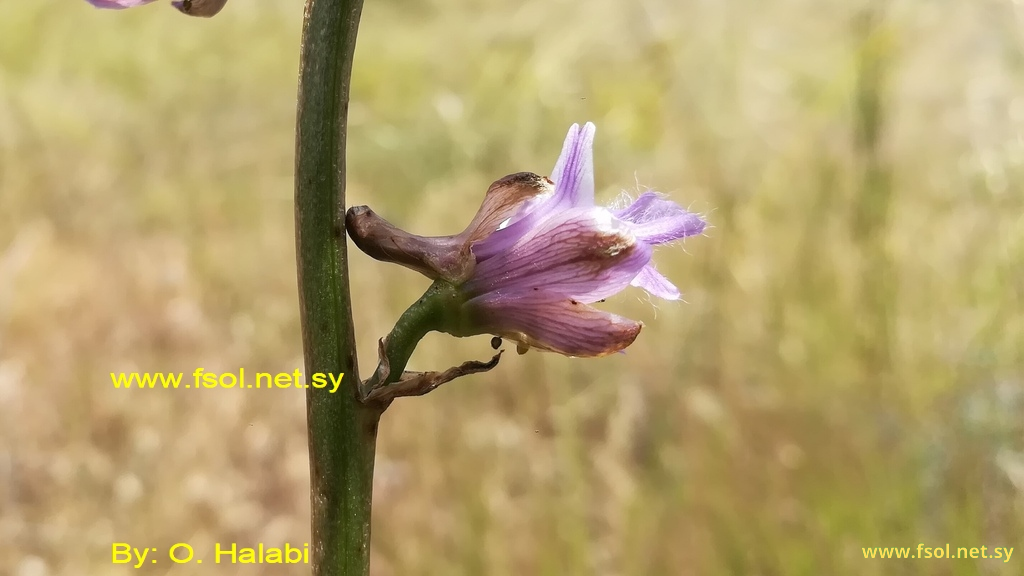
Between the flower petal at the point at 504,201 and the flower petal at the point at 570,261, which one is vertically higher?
the flower petal at the point at 504,201

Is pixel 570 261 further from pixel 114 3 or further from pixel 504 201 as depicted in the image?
pixel 114 3

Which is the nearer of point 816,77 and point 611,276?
point 611,276

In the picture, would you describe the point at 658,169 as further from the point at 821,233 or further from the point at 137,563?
the point at 137,563

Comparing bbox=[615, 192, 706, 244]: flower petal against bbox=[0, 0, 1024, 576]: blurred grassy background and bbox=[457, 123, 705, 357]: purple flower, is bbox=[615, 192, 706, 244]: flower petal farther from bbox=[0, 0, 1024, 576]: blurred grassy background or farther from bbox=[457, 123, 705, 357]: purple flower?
bbox=[0, 0, 1024, 576]: blurred grassy background

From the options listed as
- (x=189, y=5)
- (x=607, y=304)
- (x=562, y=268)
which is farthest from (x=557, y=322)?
(x=607, y=304)

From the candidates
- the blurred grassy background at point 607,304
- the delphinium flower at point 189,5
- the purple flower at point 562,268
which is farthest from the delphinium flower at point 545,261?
the blurred grassy background at point 607,304

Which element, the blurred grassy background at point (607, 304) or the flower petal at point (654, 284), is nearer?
the flower petal at point (654, 284)

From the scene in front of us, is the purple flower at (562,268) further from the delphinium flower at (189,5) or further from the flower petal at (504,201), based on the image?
the delphinium flower at (189,5)

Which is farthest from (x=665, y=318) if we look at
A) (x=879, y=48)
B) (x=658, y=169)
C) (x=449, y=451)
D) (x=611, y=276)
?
(x=611, y=276)
